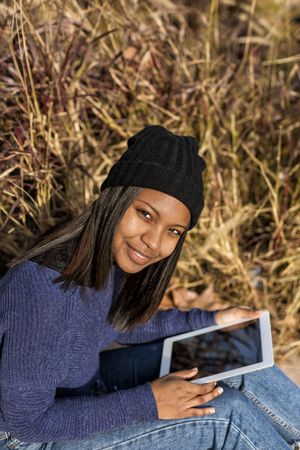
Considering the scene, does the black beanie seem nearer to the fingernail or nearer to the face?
the face

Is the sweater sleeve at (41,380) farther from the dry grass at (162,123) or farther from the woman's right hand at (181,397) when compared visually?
the dry grass at (162,123)

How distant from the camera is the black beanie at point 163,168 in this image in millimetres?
1610

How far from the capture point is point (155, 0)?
3.01 metres

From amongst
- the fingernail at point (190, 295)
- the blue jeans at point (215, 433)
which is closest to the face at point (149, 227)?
the blue jeans at point (215, 433)

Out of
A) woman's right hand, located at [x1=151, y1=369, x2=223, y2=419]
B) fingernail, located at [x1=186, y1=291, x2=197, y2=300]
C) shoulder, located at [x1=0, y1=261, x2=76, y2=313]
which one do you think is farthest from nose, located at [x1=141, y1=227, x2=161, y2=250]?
fingernail, located at [x1=186, y1=291, x2=197, y2=300]

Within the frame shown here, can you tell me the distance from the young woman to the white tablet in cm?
23

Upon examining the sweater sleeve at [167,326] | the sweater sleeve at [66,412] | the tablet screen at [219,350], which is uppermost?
the sweater sleeve at [66,412]

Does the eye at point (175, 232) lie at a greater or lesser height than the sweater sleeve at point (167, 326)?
greater

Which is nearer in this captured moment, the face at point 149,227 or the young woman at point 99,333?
the young woman at point 99,333

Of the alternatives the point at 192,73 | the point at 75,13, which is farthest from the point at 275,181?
the point at 75,13

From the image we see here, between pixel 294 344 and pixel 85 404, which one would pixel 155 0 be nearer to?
pixel 294 344

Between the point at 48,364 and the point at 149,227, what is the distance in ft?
1.41

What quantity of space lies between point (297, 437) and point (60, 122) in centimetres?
141

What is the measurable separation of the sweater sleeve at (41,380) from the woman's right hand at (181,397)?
30 millimetres
